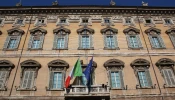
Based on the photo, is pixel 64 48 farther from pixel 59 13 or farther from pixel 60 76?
pixel 59 13

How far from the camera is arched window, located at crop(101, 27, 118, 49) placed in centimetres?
1788

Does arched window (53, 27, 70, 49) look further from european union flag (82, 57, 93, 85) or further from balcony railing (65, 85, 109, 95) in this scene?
balcony railing (65, 85, 109, 95)

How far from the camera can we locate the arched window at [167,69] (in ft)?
50.9

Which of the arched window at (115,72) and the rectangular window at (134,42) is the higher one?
the rectangular window at (134,42)

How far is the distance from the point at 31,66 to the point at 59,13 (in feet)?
22.1

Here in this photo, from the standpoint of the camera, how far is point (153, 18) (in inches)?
812

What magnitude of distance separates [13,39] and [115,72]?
8.78 metres

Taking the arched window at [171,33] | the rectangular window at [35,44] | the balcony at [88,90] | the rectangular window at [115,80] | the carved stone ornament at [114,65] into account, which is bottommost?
the balcony at [88,90]

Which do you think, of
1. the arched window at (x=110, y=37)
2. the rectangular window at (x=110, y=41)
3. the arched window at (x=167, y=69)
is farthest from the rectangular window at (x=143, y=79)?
the rectangular window at (x=110, y=41)

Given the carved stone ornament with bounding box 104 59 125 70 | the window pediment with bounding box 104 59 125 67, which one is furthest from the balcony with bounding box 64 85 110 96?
the window pediment with bounding box 104 59 125 67

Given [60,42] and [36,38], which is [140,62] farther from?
[36,38]

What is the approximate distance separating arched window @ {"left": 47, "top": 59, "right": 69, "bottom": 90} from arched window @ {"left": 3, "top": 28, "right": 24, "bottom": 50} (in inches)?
142

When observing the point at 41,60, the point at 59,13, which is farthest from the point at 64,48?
the point at 59,13

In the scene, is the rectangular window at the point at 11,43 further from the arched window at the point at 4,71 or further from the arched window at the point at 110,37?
the arched window at the point at 110,37
